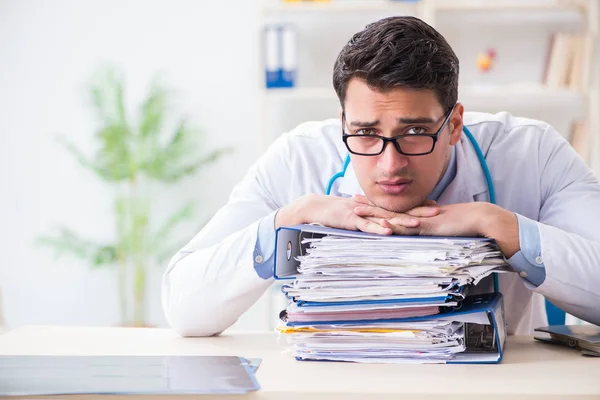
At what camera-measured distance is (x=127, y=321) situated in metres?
4.37

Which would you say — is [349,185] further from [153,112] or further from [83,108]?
[83,108]

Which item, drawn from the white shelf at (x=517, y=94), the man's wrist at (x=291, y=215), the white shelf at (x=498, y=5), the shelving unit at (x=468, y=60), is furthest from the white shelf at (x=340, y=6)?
the man's wrist at (x=291, y=215)

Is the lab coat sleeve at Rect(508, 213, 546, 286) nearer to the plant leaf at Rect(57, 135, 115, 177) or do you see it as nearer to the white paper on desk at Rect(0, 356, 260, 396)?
the white paper on desk at Rect(0, 356, 260, 396)

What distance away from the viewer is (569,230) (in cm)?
160

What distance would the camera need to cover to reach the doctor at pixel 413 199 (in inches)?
53.6

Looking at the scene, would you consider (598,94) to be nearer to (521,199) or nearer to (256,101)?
(256,101)

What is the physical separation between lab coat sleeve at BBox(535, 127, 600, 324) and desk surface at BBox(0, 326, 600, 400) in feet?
0.40

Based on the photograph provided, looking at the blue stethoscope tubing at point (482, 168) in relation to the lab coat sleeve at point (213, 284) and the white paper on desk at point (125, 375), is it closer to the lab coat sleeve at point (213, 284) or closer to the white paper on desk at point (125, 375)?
the lab coat sleeve at point (213, 284)

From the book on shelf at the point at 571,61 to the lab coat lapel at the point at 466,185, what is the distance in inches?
97.2

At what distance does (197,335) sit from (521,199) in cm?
80

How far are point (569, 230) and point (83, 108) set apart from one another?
3417mm

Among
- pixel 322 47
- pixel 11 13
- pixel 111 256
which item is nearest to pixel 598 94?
pixel 322 47

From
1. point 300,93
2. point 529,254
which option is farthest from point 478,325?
point 300,93

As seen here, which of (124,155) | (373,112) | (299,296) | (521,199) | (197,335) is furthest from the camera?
(124,155)
